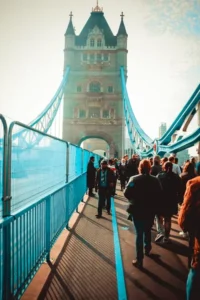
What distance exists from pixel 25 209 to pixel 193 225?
5.70 ft

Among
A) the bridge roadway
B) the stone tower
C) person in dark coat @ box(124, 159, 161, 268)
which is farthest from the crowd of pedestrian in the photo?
the stone tower

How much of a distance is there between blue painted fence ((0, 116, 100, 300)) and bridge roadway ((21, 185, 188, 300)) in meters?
0.26

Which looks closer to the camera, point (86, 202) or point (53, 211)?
point (53, 211)

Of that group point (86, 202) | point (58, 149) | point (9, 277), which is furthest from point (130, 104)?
point (9, 277)

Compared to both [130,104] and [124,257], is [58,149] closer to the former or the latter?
[124,257]

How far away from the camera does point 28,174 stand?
306 centimetres

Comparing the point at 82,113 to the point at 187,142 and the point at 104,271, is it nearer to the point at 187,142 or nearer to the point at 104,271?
the point at 187,142

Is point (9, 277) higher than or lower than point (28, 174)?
lower

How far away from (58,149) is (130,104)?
3322cm

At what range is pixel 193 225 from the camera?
2.19m

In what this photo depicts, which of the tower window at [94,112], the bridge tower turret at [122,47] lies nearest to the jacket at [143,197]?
the tower window at [94,112]

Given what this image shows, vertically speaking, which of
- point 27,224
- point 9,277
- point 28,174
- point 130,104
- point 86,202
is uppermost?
point 130,104

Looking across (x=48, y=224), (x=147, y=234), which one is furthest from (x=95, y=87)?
(x=48, y=224)

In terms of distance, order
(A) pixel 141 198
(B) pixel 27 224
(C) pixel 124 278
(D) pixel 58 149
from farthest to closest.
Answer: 1. (D) pixel 58 149
2. (A) pixel 141 198
3. (C) pixel 124 278
4. (B) pixel 27 224
